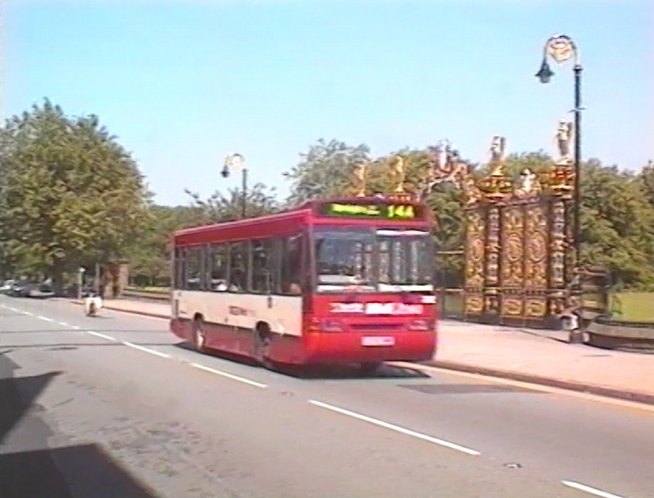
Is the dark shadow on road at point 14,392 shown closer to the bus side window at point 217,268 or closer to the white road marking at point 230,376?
the white road marking at point 230,376

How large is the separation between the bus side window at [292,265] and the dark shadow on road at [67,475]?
782 cm

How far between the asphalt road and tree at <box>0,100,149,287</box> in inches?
2267

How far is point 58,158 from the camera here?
267ft

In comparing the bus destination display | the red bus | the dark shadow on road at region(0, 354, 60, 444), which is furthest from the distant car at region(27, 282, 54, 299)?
the bus destination display

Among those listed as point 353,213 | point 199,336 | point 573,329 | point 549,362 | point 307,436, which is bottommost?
point 307,436

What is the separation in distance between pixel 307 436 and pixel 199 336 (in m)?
13.7

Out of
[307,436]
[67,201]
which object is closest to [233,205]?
[67,201]

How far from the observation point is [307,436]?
517 inches

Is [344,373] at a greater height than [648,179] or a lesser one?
lesser

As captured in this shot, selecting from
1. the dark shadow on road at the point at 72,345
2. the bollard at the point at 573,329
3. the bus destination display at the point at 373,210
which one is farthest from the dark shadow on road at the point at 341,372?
the bollard at the point at 573,329

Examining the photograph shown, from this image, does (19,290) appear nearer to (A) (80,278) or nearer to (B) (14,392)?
(A) (80,278)

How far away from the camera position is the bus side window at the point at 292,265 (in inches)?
784

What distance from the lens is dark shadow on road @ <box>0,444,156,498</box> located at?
9906 mm

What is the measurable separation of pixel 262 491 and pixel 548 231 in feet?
87.7
